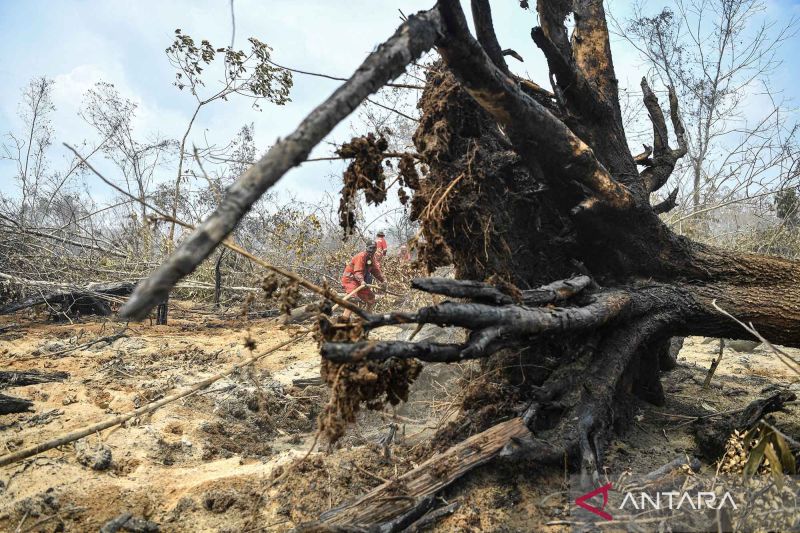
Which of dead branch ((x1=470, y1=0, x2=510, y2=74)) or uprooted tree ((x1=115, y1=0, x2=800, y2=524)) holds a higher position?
dead branch ((x1=470, y1=0, x2=510, y2=74))

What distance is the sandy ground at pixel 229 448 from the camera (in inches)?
93.3

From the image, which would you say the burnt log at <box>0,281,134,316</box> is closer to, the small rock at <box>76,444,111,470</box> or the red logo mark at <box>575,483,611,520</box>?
the small rock at <box>76,444,111,470</box>

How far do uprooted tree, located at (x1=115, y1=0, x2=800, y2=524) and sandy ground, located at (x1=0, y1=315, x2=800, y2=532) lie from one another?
33 centimetres

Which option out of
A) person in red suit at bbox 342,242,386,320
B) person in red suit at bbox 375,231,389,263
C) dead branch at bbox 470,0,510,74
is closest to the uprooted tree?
dead branch at bbox 470,0,510,74

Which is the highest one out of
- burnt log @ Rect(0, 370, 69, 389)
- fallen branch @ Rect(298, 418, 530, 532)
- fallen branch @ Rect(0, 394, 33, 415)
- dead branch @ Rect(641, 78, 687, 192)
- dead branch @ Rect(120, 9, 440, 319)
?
dead branch @ Rect(641, 78, 687, 192)

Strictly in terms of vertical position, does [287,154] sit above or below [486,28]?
below

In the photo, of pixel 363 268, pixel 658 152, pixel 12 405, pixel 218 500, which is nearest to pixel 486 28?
pixel 658 152

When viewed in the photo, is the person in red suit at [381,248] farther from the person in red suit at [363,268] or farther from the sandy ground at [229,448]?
the sandy ground at [229,448]

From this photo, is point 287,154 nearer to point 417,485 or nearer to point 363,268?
point 417,485

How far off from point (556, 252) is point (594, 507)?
1850 mm

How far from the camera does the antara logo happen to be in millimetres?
2027

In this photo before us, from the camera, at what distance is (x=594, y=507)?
218 centimetres

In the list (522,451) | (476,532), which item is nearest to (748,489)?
(522,451)

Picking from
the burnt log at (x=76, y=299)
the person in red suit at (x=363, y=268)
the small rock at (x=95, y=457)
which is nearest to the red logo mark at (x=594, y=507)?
the small rock at (x=95, y=457)
